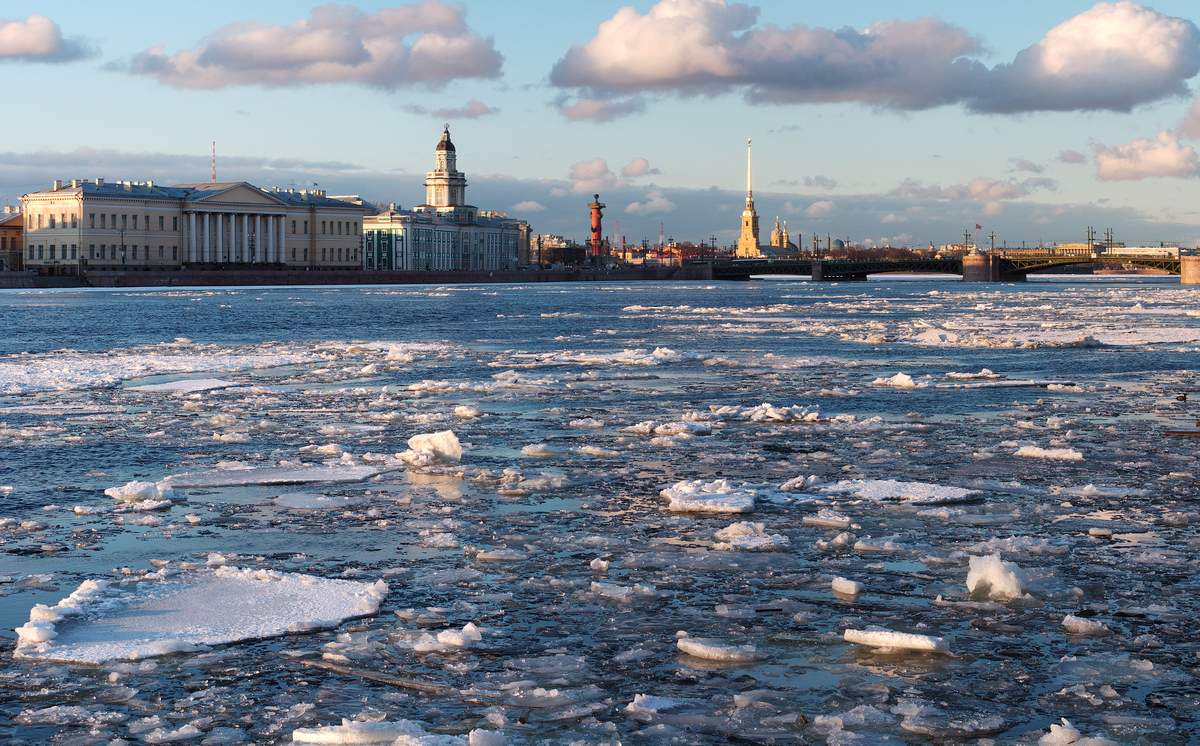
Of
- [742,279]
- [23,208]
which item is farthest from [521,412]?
A: [742,279]

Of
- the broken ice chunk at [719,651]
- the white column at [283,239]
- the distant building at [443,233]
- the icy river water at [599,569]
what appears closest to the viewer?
the icy river water at [599,569]

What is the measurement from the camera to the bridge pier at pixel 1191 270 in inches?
4208

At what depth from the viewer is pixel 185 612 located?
686 centimetres

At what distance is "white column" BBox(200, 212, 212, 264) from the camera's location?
5271 inches

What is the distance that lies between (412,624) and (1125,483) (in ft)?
20.3

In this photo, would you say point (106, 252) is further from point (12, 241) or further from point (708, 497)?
point (708, 497)

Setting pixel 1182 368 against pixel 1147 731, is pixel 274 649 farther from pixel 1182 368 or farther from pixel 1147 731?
pixel 1182 368

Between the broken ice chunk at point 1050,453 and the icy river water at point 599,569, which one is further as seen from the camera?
the broken ice chunk at point 1050,453

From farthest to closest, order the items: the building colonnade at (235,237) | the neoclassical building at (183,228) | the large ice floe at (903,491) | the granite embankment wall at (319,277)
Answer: the building colonnade at (235,237) < the neoclassical building at (183,228) < the granite embankment wall at (319,277) < the large ice floe at (903,491)

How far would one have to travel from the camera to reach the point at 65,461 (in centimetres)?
1208

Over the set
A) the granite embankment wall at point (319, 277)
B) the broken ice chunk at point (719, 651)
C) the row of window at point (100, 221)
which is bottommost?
the broken ice chunk at point (719, 651)

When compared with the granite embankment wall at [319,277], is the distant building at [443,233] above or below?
above

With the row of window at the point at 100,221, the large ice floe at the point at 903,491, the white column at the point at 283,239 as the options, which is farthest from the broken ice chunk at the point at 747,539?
the white column at the point at 283,239

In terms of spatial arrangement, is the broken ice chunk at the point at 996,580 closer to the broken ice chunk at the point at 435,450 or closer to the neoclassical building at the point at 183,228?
the broken ice chunk at the point at 435,450
